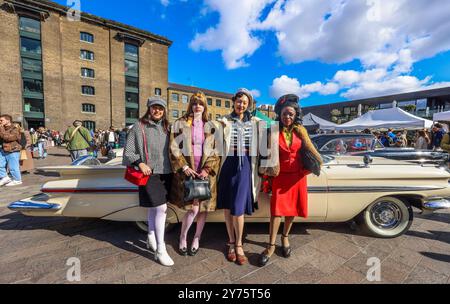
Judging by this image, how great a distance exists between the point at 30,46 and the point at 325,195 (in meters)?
31.7

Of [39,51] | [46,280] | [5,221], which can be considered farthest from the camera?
[39,51]

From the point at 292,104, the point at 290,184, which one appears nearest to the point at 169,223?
the point at 290,184

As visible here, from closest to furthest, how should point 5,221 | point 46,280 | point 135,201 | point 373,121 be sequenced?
1. point 46,280
2. point 135,201
3. point 5,221
4. point 373,121

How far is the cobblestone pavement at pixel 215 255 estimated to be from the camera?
1972mm

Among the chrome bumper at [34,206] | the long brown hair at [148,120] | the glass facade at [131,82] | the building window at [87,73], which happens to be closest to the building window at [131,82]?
the glass facade at [131,82]

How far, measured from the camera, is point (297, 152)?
2.16 metres

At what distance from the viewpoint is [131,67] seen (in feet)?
92.6

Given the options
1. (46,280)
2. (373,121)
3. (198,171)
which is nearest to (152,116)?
(198,171)

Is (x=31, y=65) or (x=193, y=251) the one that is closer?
(x=193, y=251)

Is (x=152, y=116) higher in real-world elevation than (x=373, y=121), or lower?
lower

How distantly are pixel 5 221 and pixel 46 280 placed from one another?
2.08m

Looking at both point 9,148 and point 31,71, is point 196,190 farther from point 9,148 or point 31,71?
point 31,71

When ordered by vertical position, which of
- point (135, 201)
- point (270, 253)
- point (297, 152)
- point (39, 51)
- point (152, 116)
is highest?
point (39, 51)
